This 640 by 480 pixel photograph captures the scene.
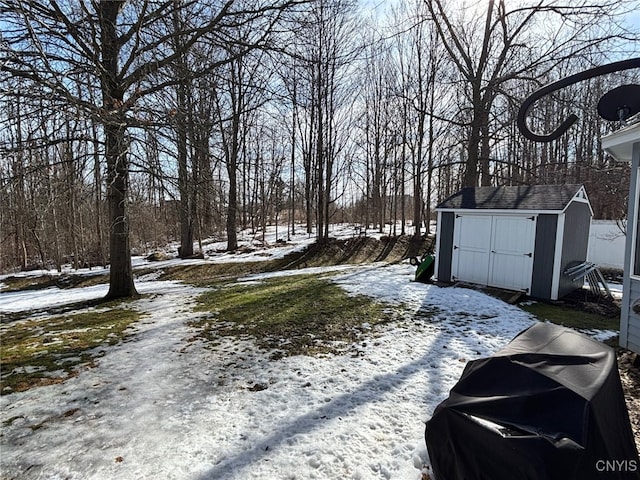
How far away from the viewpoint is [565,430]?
1508mm

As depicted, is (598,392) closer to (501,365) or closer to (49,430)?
(501,365)

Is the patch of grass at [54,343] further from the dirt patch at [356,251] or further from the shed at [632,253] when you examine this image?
the dirt patch at [356,251]

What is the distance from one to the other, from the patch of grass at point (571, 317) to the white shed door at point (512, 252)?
0.77m

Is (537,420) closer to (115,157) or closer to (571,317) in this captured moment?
(571,317)

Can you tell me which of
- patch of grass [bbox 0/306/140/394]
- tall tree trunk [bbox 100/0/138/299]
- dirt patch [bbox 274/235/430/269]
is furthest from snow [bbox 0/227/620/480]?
dirt patch [bbox 274/235/430/269]

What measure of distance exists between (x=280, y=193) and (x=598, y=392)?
19642 millimetres

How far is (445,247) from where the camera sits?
8906 millimetres

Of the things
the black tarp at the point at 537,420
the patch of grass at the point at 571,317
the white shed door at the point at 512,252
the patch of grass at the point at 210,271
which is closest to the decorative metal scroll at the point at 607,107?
the black tarp at the point at 537,420

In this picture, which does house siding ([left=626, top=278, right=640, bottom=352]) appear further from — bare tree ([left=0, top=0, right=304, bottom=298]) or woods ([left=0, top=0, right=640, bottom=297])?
bare tree ([left=0, top=0, right=304, bottom=298])

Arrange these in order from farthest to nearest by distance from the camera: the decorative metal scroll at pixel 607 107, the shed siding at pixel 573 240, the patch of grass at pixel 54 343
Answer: the shed siding at pixel 573 240
the patch of grass at pixel 54 343
the decorative metal scroll at pixel 607 107

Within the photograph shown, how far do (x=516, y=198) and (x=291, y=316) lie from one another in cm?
609

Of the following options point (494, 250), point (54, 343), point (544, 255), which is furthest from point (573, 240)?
point (54, 343)

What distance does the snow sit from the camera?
2336mm

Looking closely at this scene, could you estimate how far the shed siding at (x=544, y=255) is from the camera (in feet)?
23.6
